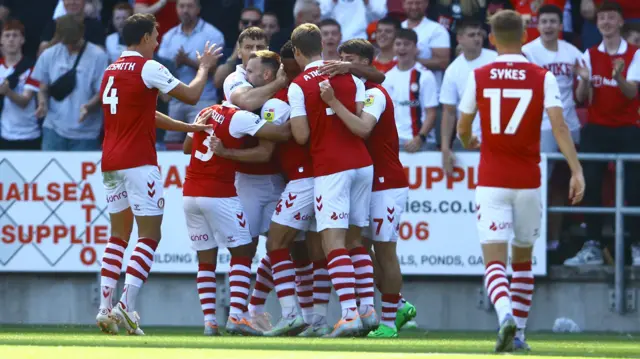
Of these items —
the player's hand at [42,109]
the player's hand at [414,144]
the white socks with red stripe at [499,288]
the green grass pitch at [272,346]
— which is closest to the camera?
the green grass pitch at [272,346]

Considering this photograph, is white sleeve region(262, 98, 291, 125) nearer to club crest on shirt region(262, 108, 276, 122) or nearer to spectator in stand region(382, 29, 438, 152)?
club crest on shirt region(262, 108, 276, 122)

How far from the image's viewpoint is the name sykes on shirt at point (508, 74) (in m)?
9.52

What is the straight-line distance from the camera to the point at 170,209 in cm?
1452

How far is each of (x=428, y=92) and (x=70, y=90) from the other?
3953 mm

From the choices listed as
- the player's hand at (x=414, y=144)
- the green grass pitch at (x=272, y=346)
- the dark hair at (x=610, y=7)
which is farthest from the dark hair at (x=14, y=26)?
the dark hair at (x=610, y=7)

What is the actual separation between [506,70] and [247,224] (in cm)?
303

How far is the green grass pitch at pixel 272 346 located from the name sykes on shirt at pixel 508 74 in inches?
74.0

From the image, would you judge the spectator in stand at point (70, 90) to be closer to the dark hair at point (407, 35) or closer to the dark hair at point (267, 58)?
the dark hair at point (407, 35)

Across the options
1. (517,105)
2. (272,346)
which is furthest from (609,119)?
(272,346)

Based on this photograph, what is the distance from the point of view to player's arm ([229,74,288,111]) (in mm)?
11523

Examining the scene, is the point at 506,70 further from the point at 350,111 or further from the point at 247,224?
the point at 247,224

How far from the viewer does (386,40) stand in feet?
49.5

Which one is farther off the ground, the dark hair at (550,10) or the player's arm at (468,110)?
the dark hair at (550,10)

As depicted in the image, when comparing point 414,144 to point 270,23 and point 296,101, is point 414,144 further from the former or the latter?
point 296,101
